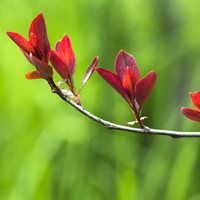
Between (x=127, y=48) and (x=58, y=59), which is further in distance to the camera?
(x=127, y=48)

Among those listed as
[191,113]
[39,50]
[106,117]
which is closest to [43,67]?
[39,50]

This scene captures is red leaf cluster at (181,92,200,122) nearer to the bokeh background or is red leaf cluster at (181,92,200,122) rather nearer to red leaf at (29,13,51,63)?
red leaf at (29,13,51,63)

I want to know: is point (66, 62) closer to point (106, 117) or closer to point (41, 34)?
point (41, 34)

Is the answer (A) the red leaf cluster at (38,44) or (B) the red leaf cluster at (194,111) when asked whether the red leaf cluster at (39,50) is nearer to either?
(A) the red leaf cluster at (38,44)

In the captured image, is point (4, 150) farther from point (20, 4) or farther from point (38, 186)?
point (20, 4)

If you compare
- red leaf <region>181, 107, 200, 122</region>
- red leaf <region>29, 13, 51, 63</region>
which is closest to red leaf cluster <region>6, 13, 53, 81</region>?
red leaf <region>29, 13, 51, 63</region>

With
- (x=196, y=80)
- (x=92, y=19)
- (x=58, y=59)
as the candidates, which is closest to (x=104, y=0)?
(x=92, y=19)
